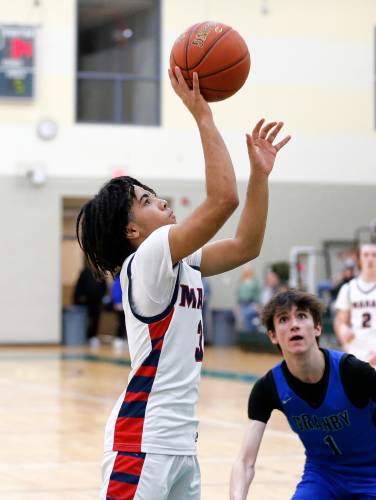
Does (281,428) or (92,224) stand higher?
(92,224)

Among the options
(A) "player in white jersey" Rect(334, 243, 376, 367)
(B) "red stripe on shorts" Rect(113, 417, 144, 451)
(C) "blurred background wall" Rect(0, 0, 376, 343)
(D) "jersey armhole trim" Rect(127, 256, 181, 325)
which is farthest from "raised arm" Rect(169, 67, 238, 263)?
(C) "blurred background wall" Rect(0, 0, 376, 343)

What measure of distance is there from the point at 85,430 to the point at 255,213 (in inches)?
243

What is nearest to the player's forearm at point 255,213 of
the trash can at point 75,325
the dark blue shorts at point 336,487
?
the dark blue shorts at point 336,487

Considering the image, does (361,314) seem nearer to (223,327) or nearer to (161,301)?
(161,301)

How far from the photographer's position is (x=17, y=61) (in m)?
20.1

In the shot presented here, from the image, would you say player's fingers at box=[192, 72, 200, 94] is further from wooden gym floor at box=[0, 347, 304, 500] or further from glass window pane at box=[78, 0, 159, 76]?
glass window pane at box=[78, 0, 159, 76]

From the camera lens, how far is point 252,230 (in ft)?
12.0

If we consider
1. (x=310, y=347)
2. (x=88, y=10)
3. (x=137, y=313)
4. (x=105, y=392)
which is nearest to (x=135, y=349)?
(x=137, y=313)

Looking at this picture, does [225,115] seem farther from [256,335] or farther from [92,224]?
[92,224]

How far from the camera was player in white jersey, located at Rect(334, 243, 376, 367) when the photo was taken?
8.76m

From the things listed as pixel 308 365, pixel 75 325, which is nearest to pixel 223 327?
pixel 75 325

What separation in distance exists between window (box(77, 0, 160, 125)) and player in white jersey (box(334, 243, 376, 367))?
12.8 metres

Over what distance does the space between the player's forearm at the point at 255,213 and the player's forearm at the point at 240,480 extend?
1131 millimetres

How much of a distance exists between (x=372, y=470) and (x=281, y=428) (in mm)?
5115
